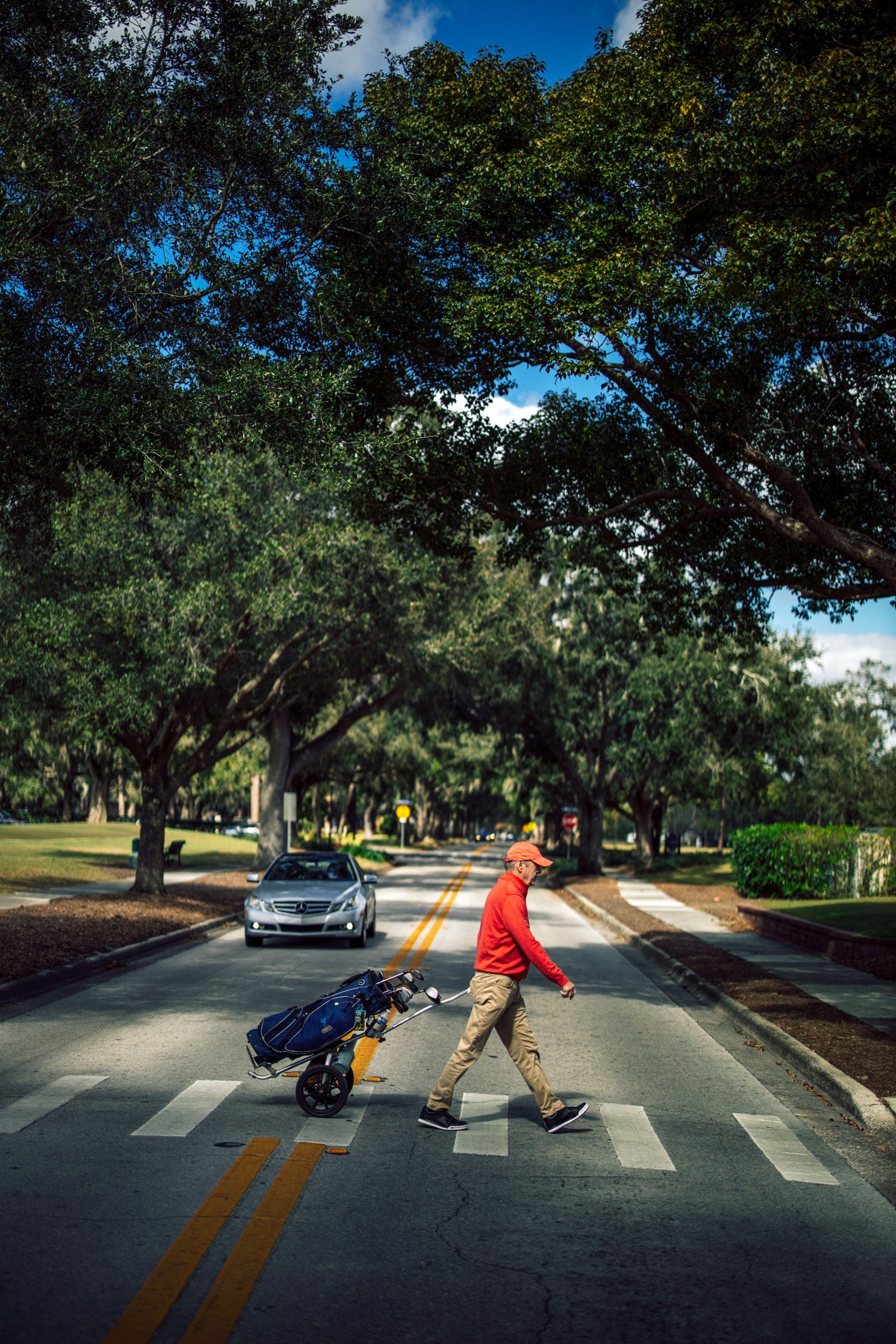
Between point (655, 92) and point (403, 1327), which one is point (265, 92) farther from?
point (403, 1327)

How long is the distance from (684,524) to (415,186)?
4.63 metres

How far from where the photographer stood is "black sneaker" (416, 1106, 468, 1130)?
7.02 metres

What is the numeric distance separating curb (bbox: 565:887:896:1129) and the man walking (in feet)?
7.05

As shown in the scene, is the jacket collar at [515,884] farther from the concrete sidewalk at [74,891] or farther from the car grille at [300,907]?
the concrete sidewalk at [74,891]

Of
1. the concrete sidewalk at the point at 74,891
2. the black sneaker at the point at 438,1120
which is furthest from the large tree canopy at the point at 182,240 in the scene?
the concrete sidewalk at the point at 74,891

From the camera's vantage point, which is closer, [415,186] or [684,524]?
[415,186]

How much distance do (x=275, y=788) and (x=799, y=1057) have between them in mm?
28692

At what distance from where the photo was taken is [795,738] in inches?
1553

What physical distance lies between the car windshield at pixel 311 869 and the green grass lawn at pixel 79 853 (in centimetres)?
884

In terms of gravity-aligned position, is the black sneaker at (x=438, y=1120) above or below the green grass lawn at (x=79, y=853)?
above

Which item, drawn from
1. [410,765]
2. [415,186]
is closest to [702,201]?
[415,186]

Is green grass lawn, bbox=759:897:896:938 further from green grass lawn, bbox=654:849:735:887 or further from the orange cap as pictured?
the orange cap

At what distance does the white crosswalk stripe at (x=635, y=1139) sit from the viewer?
6.51m

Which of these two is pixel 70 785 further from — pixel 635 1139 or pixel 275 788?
pixel 635 1139
